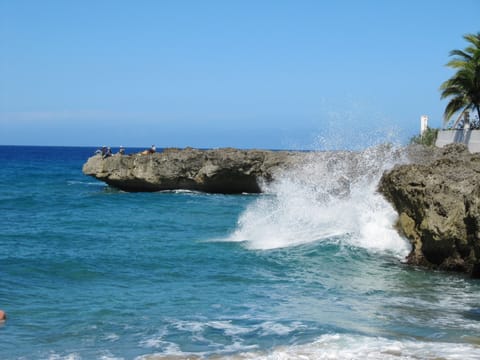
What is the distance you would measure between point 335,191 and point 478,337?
11690mm

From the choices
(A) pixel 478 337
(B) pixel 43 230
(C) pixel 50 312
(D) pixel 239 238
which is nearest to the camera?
(A) pixel 478 337

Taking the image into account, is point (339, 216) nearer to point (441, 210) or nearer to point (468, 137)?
point (441, 210)

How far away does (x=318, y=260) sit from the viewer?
13.5 meters

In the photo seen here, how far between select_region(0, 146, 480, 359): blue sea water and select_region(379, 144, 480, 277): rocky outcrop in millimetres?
409

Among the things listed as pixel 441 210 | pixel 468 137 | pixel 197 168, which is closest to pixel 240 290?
pixel 441 210

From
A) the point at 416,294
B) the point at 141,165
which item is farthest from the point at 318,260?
the point at 141,165

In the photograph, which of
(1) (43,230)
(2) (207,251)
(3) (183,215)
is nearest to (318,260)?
(2) (207,251)

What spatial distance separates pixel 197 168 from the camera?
114ft

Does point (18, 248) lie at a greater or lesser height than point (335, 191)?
lesser

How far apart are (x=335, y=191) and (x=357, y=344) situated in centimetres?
1200

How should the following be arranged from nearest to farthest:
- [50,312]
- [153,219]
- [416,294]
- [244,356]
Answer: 1. [244,356]
2. [50,312]
3. [416,294]
4. [153,219]

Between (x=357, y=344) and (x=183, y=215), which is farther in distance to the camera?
(x=183, y=215)

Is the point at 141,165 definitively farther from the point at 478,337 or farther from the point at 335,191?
the point at 478,337

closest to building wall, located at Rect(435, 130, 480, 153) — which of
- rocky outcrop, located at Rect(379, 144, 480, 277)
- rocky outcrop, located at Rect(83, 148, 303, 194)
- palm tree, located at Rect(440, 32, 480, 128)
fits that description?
palm tree, located at Rect(440, 32, 480, 128)
